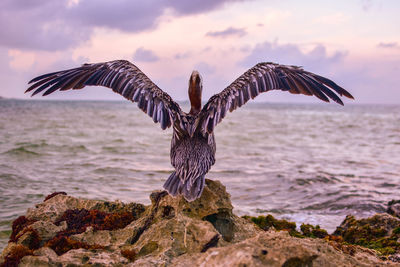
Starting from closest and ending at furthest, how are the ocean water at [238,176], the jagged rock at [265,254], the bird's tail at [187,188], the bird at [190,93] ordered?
1. the jagged rock at [265,254]
2. the bird's tail at [187,188]
3. the bird at [190,93]
4. the ocean water at [238,176]

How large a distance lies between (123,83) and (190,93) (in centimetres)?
97

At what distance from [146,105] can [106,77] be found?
0.86 meters

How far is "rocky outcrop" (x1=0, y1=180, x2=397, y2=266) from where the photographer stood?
276cm

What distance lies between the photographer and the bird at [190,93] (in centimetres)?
490

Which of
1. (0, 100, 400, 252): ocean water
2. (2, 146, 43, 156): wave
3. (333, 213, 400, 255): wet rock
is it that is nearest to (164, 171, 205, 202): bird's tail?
(333, 213, 400, 255): wet rock

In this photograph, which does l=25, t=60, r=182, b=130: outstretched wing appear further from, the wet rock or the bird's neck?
the wet rock

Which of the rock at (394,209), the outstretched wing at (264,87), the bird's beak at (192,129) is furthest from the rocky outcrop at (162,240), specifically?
the rock at (394,209)

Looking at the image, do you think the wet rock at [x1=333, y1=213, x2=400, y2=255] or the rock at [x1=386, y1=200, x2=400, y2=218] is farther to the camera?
the rock at [x1=386, y1=200, x2=400, y2=218]

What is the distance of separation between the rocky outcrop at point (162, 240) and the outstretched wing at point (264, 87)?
93cm

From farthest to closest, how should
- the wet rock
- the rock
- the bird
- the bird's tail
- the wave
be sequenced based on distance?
the wave → the rock → the wet rock → the bird → the bird's tail

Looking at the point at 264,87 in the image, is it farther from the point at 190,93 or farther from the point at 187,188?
the point at 187,188

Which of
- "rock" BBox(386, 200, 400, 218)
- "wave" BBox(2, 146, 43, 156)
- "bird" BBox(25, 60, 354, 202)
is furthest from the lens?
"wave" BBox(2, 146, 43, 156)

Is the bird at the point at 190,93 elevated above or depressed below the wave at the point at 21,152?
above

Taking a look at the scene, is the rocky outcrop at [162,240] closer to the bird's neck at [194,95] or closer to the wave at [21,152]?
the bird's neck at [194,95]
